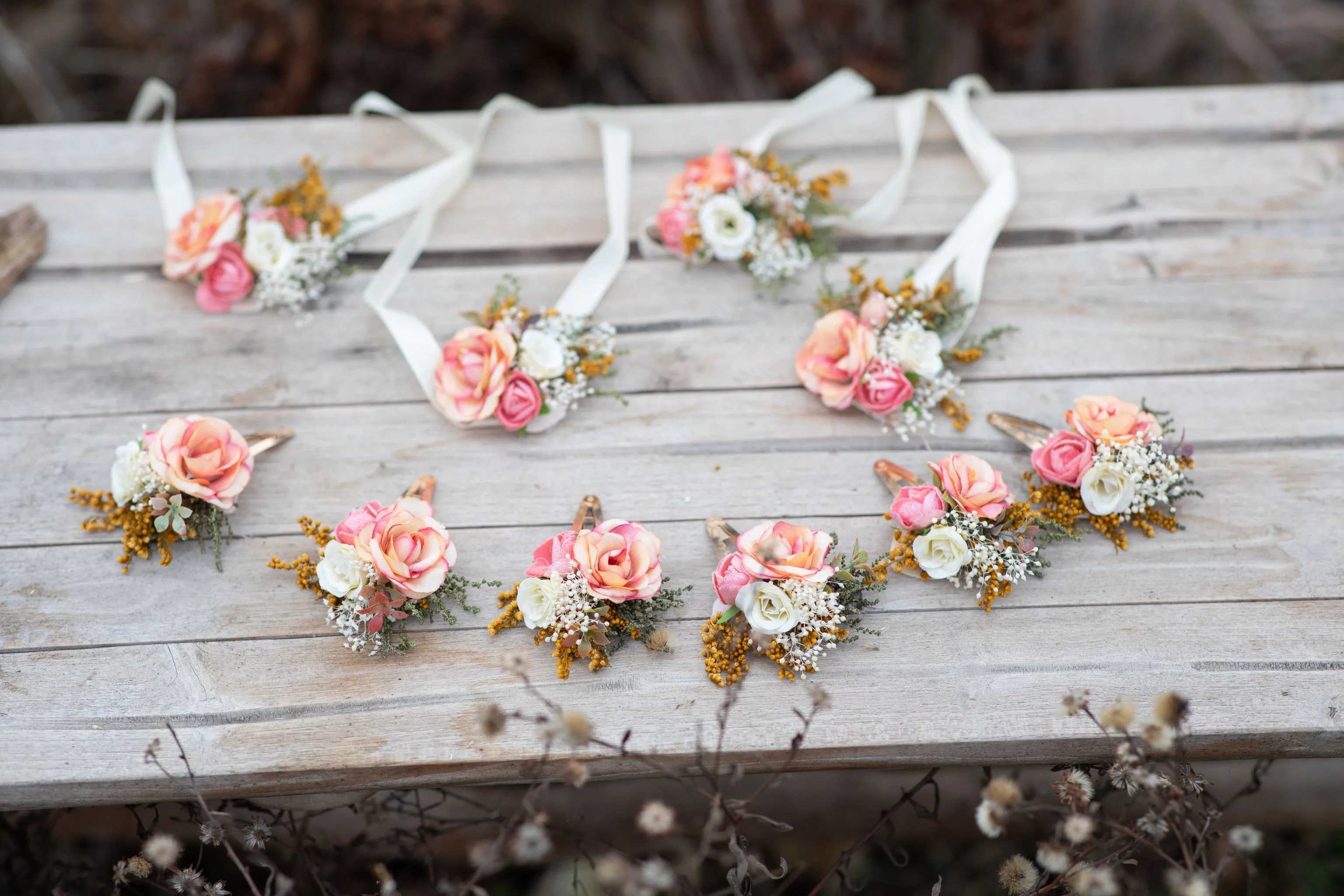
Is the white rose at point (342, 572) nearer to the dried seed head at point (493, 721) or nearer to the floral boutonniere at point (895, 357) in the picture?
the dried seed head at point (493, 721)

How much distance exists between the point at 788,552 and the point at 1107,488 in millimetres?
559

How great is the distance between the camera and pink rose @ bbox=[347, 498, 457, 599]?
1.29 m

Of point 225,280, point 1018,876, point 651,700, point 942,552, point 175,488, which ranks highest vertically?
point 225,280

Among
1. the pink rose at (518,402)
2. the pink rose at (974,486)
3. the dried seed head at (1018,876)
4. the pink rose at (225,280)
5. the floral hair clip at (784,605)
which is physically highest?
the pink rose at (225,280)

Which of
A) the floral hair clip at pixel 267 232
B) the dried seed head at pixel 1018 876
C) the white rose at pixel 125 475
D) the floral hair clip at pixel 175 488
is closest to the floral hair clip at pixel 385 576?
the floral hair clip at pixel 175 488

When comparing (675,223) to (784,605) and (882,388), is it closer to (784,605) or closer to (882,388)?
(882,388)

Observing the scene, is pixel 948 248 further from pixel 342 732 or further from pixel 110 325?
pixel 110 325

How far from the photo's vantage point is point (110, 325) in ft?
5.71

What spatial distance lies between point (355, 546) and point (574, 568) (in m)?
0.33

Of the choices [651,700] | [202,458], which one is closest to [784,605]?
[651,700]

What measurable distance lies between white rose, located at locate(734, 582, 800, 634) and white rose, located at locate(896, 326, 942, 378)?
1.73 feet

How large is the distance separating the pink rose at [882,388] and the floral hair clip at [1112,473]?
0.25 m

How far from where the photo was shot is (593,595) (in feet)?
4.27

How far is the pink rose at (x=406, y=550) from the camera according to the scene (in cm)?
129
